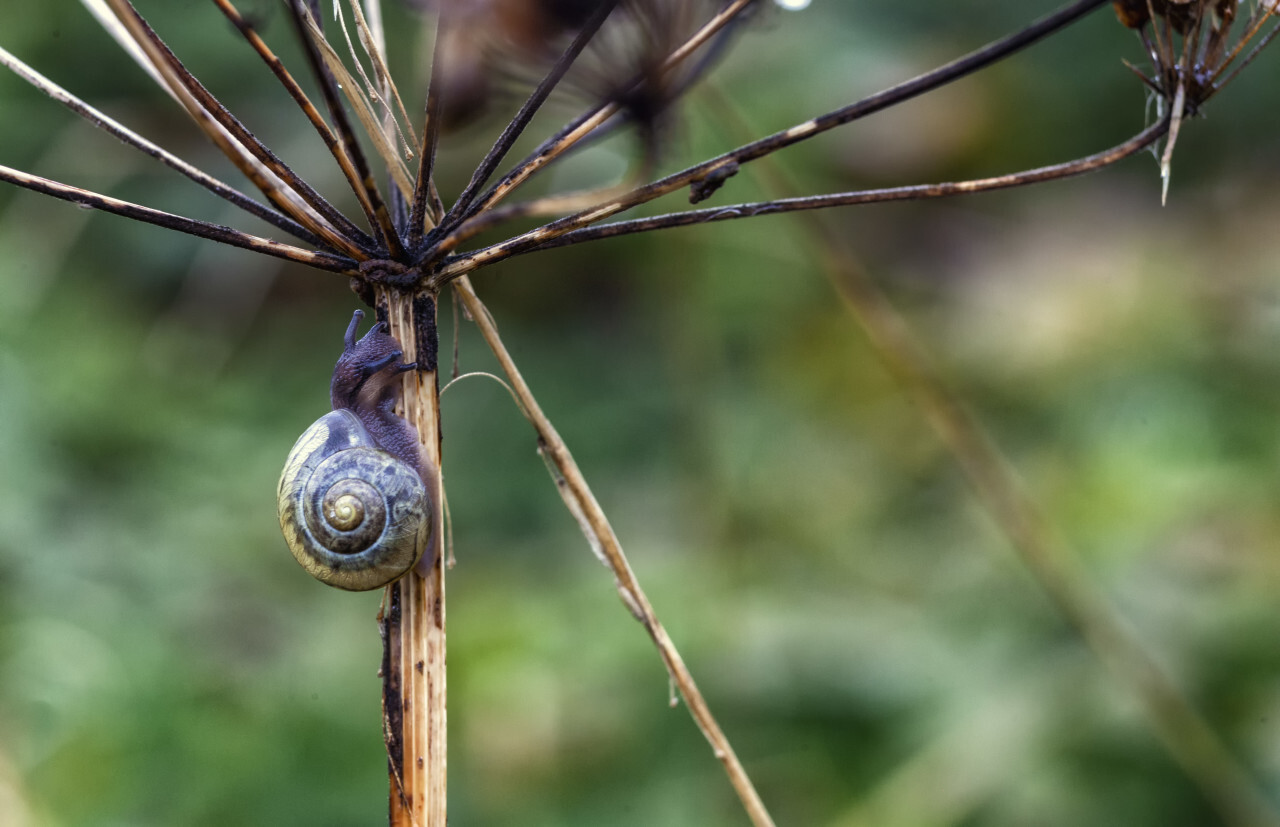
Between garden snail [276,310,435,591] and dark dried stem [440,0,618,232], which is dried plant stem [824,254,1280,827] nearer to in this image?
dark dried stem [440,0,618,232]

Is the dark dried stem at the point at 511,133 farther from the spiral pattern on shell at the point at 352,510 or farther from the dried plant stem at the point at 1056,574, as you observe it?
the dried plant stem at the point at 1056,574

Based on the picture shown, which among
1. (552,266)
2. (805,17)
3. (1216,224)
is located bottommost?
(1216,224)

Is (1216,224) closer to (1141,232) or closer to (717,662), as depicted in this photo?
(1141,232)

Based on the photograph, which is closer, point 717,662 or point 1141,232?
point 717,662

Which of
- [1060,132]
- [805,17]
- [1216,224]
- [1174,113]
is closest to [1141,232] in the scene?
[1216,224]

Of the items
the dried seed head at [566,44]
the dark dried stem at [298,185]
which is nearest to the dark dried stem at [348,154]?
the dark dried stem at [298,185]

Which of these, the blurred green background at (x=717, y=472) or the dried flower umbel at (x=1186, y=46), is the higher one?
the blurred green background at (x=717, y=472)
